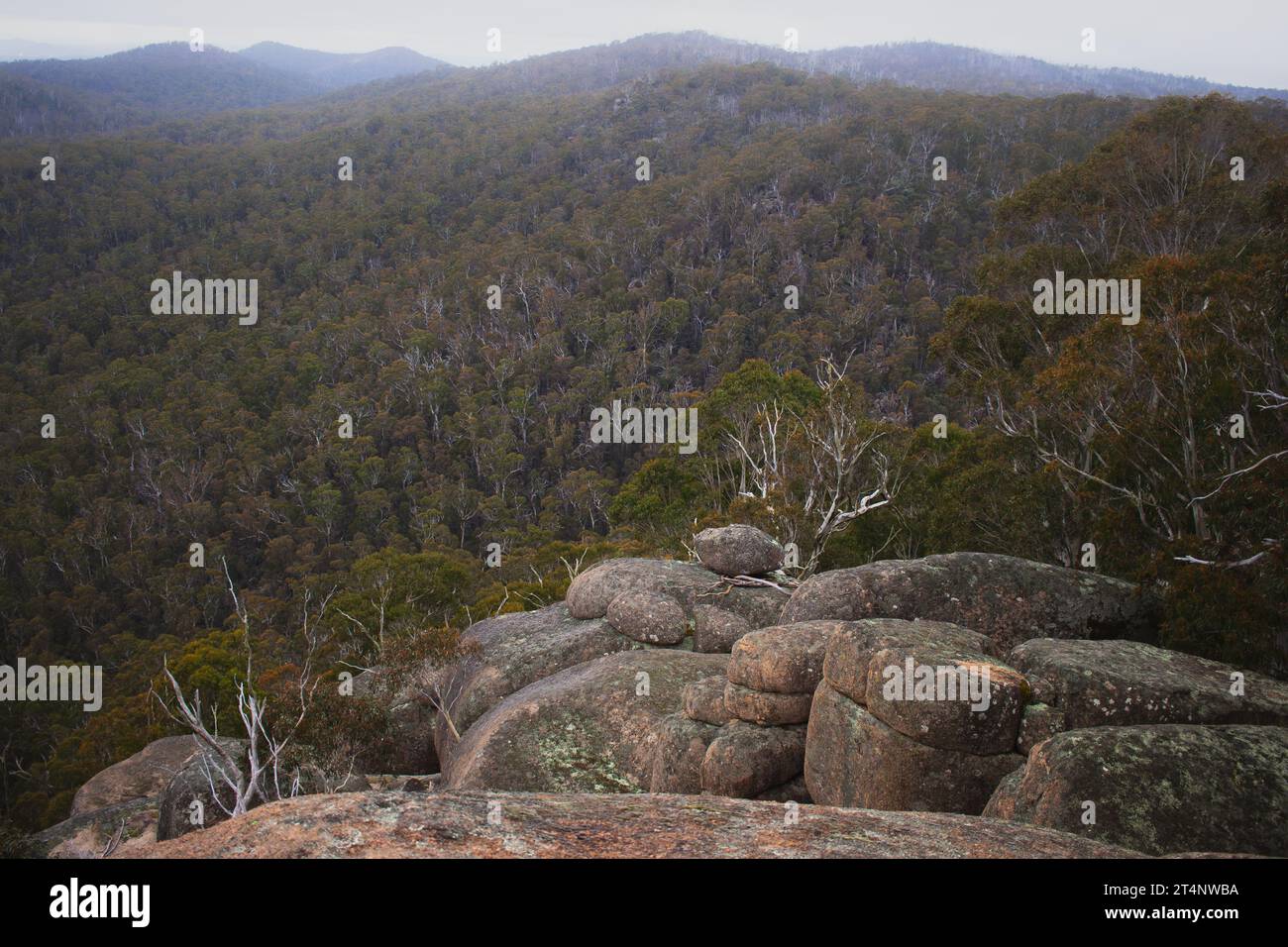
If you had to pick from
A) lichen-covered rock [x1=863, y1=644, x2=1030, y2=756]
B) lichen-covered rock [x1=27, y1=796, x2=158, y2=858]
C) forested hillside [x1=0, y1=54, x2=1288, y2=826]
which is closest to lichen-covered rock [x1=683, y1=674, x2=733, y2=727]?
lichen-covered rock [x1=863, y1=644, x2=1030, y2=756]

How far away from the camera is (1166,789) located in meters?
6.12

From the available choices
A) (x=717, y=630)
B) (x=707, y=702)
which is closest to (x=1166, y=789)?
(x=707, y=702)

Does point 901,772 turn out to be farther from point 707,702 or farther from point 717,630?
point 717,630

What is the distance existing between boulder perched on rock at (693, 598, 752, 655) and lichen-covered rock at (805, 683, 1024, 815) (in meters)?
5.25

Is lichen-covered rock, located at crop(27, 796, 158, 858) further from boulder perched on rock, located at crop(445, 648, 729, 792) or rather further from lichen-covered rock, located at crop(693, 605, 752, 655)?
lichen-covered rock, located at crop(693, 605, 752, 655)

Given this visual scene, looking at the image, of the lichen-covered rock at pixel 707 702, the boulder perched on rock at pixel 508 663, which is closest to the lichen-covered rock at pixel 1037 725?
the lichen-covered rock at pixel 707 702

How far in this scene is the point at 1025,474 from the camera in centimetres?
1709

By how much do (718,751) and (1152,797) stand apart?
4.20 metres

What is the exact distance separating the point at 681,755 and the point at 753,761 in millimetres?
1058

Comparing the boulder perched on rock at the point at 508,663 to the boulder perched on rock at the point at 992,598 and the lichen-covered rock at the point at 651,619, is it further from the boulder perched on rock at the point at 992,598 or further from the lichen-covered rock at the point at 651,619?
the boulder perched on rock at the point at 992,598

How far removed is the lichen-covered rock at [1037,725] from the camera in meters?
7.57

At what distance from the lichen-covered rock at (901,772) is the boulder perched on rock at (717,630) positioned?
5252 mm
